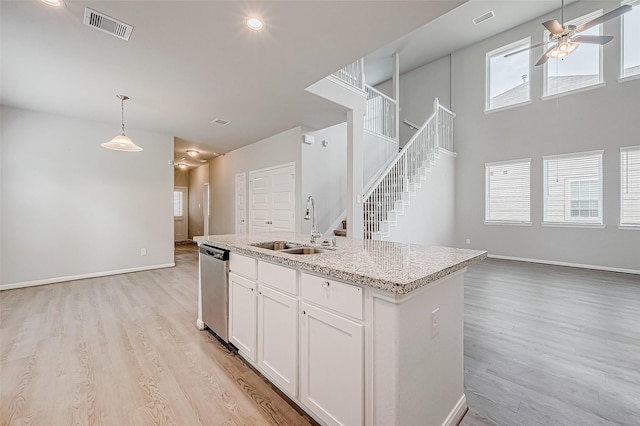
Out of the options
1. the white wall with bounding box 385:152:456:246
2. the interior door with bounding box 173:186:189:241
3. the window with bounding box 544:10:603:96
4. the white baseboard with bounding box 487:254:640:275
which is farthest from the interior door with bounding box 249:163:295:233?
the window with bounding box 544:10:603:96

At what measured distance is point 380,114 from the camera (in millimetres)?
6680

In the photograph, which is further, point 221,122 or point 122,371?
point 221,122

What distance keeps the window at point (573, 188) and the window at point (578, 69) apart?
4.68ft

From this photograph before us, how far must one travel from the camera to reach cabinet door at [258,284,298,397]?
64.5 inches

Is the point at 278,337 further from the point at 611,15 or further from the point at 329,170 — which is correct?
the point at 611,15

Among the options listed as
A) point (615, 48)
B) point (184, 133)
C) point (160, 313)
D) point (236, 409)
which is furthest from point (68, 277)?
point (615, 48)

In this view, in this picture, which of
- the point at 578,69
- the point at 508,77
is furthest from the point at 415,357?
the point at 508,77

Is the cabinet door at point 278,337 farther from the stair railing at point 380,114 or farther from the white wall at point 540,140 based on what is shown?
the white wall at point 540,140

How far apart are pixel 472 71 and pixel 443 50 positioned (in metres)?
0.96

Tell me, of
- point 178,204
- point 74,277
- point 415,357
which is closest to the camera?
point 415,357

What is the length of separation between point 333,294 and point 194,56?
9.44ft

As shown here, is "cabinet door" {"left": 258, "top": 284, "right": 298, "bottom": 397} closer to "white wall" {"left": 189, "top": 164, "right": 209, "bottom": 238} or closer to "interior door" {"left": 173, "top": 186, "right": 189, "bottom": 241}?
"white wall" {"left": 189, "top": 164, "right": 209, "bottom": 238}

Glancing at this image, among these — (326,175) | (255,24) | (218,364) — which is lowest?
(218,364)

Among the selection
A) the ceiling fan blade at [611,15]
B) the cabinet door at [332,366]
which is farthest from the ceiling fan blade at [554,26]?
the cabinet door at [332,366]
